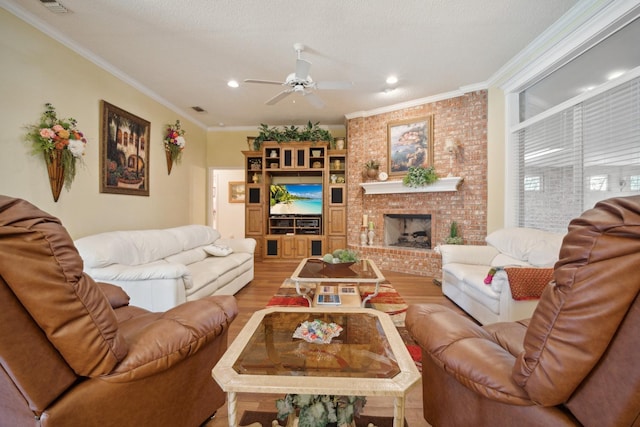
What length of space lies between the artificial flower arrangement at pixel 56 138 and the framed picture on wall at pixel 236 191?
4.66 metres

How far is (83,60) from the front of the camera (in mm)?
3070

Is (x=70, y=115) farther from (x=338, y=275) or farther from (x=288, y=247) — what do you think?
(x=288, y=247)

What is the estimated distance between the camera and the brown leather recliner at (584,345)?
0.64 m

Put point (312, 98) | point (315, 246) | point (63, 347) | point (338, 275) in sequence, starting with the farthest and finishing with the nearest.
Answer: point (315, 246), point (312, 98), point (338, 275), point (63, 347)

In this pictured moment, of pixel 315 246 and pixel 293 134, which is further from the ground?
pixel 293 134

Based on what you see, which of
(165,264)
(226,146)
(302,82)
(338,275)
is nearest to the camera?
(165,264)

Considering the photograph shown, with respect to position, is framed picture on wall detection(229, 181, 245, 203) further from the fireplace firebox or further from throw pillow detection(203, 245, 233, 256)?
the fireplace firebox

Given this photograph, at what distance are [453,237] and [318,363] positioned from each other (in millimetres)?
3725

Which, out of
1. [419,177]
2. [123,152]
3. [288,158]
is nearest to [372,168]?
[419,177]

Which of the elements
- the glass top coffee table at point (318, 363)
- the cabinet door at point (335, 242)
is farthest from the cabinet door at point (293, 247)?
the glass top coffee table at point (318, 363)

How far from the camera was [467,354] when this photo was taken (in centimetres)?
99

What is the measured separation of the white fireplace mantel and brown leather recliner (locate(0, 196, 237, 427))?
419cm

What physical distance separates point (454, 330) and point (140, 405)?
127 centimetres

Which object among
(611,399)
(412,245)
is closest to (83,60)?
(611,399)
